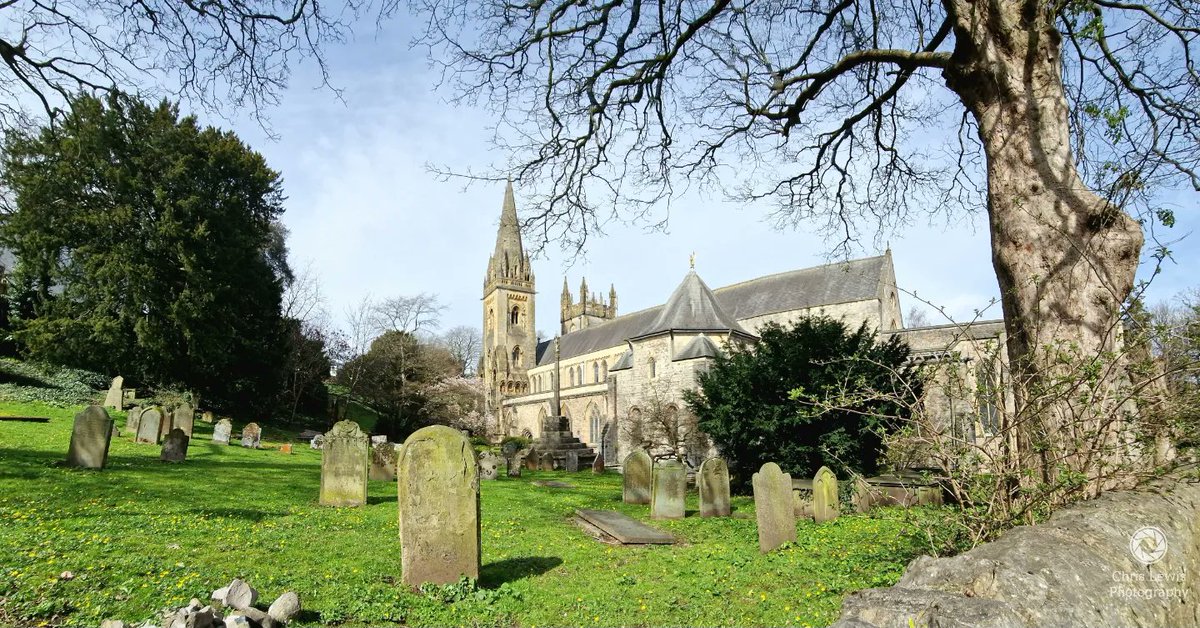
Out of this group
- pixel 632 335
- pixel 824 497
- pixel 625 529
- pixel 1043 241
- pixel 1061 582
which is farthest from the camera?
pixel 632 335

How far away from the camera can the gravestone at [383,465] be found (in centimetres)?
1293

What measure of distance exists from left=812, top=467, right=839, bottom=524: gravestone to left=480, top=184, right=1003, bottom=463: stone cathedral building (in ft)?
9.34

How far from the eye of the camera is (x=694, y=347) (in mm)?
25047

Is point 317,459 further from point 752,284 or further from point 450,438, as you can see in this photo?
point 752,284

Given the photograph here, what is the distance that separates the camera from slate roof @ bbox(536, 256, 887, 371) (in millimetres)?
27062

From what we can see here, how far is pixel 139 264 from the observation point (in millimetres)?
22562

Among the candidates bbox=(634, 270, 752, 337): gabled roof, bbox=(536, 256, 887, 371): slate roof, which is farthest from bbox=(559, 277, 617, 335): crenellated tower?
bbox=(634, 270, 752, 337): gabled roof

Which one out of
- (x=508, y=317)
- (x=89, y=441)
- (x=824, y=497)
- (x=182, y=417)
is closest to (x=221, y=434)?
(x=182, y=417)

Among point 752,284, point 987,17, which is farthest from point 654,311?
point 987,17

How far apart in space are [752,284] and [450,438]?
1499 inches

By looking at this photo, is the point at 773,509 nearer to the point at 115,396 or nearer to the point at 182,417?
the point at 182,417

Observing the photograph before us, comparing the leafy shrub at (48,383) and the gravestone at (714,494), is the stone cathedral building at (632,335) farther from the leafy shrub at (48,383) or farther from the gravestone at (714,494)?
the leafy shrub at (48,383)

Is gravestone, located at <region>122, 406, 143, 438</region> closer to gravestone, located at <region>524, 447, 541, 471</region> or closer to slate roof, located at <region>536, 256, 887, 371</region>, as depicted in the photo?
gravestone, located at <region>524, 447, 541, 471</region>

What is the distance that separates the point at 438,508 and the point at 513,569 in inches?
45.1
